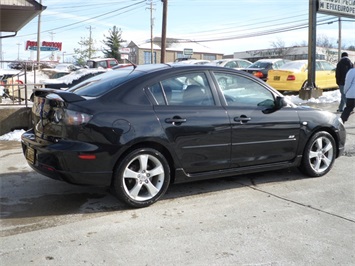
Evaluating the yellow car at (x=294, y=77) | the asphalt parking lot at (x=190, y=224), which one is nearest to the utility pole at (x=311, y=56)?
the yellow car at (x=294, y=77)

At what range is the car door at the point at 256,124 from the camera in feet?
15.9

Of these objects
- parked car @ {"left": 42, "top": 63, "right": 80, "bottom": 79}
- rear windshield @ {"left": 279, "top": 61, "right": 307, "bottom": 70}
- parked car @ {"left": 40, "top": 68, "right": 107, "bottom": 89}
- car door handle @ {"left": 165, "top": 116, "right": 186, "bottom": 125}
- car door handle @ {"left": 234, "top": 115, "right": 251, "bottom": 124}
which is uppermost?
parked car @ {"left": 42, "top": 63, "right": 80, "bottom": 79}

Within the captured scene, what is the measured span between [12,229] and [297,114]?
372 centimetres

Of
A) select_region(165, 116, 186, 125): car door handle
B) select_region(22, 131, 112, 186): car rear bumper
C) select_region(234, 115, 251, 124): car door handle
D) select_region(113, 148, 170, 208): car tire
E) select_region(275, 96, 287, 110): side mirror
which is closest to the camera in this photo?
select_region(22, 131, 112, 186): car rear bumper

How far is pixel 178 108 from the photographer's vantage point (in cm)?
452

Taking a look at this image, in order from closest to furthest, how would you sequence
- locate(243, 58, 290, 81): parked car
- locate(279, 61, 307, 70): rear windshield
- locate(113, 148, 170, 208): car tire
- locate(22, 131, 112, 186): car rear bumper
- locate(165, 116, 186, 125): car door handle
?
1. locate(22, 131, 112, 186): car rear bumper
2. locate(113, 148, 170, 208): car tire
3. locate(165, 116, 186, 125): car door handle
4. locate(279, 61, 307, 70): rear windshield
5. locate(243, 58, 290, 81): parked car

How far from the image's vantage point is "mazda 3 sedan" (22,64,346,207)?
160 inches

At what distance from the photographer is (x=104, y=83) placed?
15.2 feet

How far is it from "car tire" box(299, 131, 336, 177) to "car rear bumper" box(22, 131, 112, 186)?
2.84 metres

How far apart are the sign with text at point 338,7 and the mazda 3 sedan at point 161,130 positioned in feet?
36.4

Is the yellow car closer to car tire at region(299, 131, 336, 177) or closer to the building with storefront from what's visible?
car tire at region(299, 131, 336, 177)

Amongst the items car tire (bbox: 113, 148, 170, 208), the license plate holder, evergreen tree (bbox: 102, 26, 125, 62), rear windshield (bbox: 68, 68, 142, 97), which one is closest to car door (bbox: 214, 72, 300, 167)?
car tire (bbox: 113, 148, 170, 208)

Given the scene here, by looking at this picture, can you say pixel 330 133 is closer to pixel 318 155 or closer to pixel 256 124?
pixel 318 155

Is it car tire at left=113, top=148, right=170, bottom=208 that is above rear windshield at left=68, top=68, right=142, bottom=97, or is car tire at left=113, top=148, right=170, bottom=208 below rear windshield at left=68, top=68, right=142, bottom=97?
below
